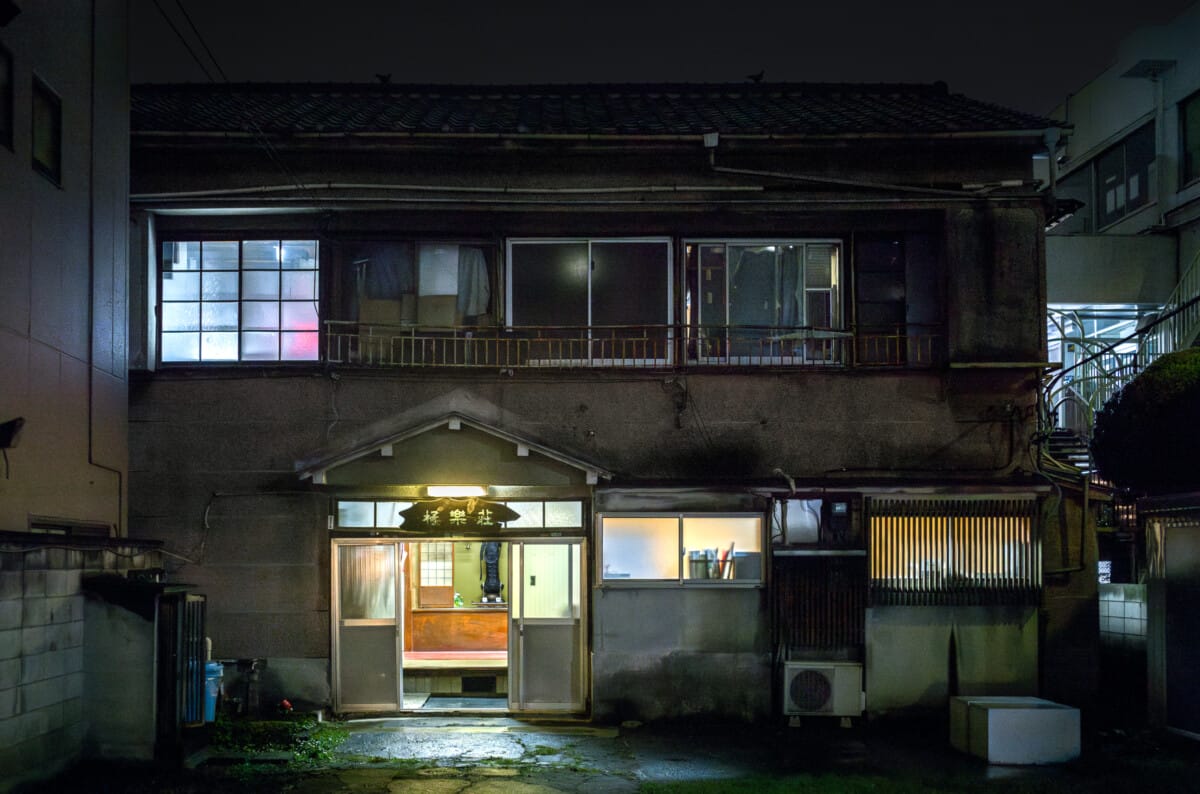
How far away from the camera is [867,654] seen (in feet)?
49.5

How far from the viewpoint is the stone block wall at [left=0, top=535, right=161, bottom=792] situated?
1037 cm

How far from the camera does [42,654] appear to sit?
11.1 metres

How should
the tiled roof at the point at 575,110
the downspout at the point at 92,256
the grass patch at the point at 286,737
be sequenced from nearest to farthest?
the grass patch at the point at 286,737
the downspout at the point at 92,256
the tiled roof at the point at 575,110

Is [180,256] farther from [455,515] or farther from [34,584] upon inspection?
[34,584]

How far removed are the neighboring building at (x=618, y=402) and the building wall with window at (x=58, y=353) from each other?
131 cm

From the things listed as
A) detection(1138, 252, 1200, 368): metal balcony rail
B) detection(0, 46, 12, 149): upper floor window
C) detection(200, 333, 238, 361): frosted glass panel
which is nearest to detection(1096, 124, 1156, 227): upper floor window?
detection(1138, 252, 1200, 368): metal balcony rail

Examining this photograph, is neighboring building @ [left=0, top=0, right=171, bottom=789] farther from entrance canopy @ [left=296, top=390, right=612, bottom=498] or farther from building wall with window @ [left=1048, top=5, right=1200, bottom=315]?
building wall with window @ [left=1048, top=5, right=1200, bottom=315]

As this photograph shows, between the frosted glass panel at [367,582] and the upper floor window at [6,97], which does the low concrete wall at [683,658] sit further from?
the upper floor window at [6,97]

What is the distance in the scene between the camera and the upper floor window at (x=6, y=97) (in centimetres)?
1172

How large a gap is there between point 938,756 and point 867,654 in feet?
6.59

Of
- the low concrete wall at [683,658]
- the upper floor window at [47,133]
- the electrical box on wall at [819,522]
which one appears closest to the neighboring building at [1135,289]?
the electrical box on wall at [819,522]

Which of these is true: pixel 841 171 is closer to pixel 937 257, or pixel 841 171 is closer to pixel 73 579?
pixel 937 257

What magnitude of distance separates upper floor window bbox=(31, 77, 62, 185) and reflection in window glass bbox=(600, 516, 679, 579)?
30.2 ft

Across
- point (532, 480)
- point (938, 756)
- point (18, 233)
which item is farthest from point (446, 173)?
point (938, 756)
